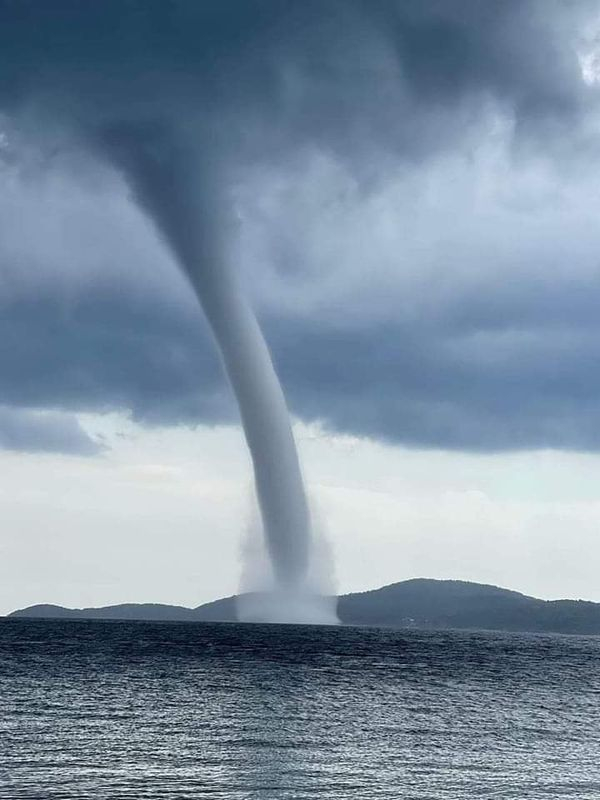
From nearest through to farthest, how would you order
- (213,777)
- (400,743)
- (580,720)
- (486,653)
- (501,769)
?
(213,777) < (501,769) < (400,743) < (580,720) < (486,653)

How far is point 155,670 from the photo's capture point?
93.6 meters

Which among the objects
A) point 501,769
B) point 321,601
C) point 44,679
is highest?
point 321,601

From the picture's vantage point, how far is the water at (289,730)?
3850cm

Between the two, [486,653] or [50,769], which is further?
[486,653]

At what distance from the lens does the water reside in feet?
126

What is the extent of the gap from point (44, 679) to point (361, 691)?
24727mm

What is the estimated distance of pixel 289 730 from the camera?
2116 inches

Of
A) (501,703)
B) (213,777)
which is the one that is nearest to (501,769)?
(213,777)

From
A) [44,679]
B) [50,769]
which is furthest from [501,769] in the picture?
[44,679]

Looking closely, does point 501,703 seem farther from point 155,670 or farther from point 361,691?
point 155,670

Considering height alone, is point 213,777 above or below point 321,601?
below

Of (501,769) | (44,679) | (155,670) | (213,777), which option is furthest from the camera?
(155,670)

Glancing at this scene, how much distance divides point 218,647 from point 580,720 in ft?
259

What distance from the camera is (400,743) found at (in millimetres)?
50625
